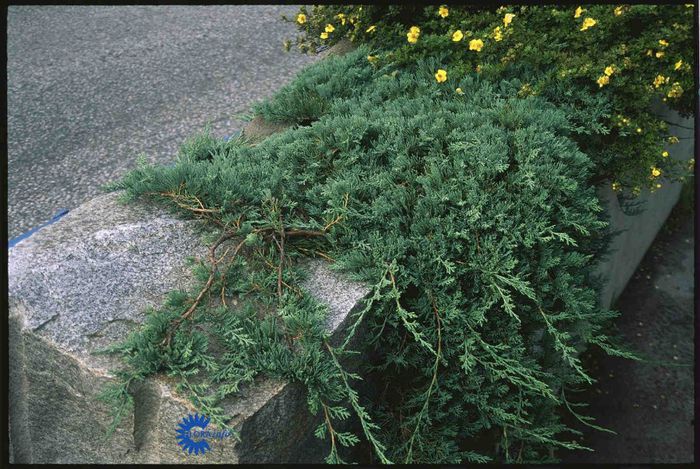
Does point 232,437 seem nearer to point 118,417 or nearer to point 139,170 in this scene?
point 118,417

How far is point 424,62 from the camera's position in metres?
3.46

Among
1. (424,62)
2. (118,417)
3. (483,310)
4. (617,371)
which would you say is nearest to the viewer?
(118,417)

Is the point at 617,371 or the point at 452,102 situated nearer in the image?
the point at 452,102

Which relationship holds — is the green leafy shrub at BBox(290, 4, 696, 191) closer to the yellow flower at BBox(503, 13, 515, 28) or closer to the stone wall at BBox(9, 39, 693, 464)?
the yellow flower at BBox(503, 13, 515, 28)

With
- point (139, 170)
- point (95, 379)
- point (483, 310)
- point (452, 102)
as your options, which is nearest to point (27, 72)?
point (139, 170)

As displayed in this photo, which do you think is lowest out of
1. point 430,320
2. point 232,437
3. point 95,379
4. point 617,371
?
point 617,371

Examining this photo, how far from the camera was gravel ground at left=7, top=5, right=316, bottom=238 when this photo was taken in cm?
462

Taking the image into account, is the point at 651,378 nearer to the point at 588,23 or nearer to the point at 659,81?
the point at 659,81

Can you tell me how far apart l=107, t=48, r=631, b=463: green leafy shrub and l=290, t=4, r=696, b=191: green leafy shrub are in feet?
1.48

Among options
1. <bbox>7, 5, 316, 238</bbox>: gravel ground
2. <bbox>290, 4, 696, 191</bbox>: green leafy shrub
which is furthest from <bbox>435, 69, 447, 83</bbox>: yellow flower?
<bbox>7, 5, 316, 238</bbox>: gravel ground

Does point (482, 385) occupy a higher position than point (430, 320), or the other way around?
point (430, 320)

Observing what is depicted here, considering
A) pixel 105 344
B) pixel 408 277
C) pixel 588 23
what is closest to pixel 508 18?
pixel 588 23

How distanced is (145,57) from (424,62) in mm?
3395

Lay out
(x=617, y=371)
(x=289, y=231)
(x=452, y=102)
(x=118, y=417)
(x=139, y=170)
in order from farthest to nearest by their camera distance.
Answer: (x=617, y=371)
(x=452, y=102)
(x=139, y=170)
(x=289, y=231)
(x=118, y=417)
